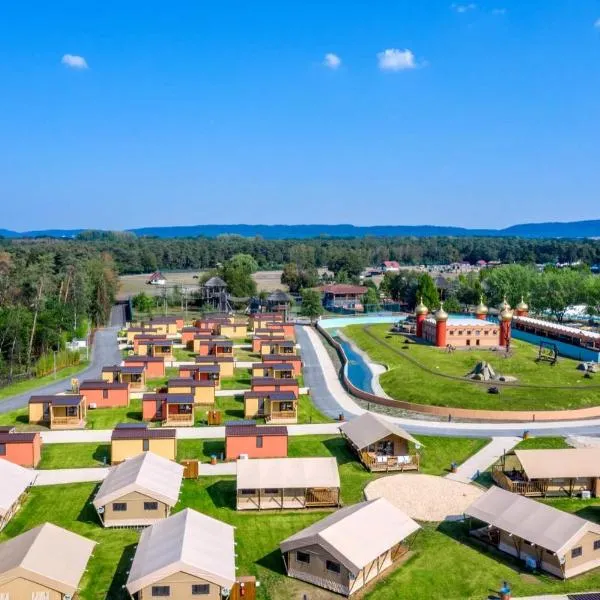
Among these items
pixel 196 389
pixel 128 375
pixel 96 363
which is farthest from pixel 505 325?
pixel 96 363

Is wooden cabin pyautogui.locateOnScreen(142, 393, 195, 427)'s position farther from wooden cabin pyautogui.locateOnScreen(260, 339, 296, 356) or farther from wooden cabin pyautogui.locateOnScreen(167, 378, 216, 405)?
wooden cabin pyautogui.locateOnScreen(260, 339, 296, 356)

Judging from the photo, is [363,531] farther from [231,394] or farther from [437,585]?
[231,394]

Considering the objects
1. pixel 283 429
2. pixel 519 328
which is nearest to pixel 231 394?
pixel 283 429

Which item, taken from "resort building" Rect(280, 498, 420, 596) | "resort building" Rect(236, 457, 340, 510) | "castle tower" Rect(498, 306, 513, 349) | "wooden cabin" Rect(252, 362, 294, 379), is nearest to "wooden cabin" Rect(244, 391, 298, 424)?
"wooden cabin" Rect(252, 362, 294, 379)

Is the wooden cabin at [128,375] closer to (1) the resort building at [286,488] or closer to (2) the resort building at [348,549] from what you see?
(1) the resort building at [286,488]

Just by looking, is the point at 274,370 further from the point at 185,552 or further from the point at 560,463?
the point at 185,552

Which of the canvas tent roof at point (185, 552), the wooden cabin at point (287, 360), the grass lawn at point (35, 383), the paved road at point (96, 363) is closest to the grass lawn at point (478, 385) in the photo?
the wooden cabin at point (287, 360)
